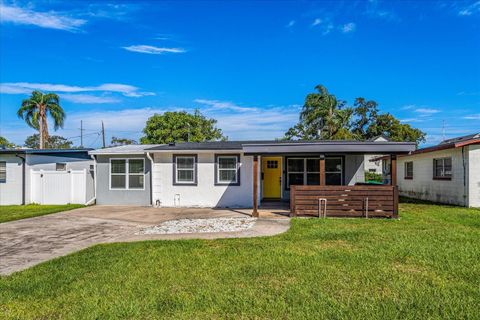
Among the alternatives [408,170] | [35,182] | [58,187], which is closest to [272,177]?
[408,170]

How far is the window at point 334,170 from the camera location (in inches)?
539

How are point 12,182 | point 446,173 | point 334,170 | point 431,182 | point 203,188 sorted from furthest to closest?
point 431,182
point 12,182
point 446,173
point 334,170
point 203,188

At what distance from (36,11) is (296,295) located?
48.7ft

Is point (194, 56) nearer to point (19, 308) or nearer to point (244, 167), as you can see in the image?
point (244, 167)

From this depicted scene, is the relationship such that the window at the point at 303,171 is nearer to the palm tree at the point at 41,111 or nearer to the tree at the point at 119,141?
the palm tree at the point at 41,111

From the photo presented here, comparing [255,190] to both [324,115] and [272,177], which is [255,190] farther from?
[324,115]

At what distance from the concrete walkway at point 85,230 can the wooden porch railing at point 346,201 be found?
0.82 meters

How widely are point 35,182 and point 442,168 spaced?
19.2 metres

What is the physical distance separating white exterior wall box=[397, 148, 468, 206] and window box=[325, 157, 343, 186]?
4.76 m

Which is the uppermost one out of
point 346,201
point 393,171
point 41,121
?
point 41,121

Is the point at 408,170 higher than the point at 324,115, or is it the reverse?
the point at 324,115

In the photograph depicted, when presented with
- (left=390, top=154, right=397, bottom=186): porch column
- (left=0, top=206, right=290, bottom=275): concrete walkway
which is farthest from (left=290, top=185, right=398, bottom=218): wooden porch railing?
(left=0, top=206, right=290, bottom=275): concrete walkway

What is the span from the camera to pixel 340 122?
32.1 m

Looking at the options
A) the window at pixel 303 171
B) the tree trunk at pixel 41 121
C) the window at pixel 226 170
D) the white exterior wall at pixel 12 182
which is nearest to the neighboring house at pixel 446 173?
the window at pixel 303 171
